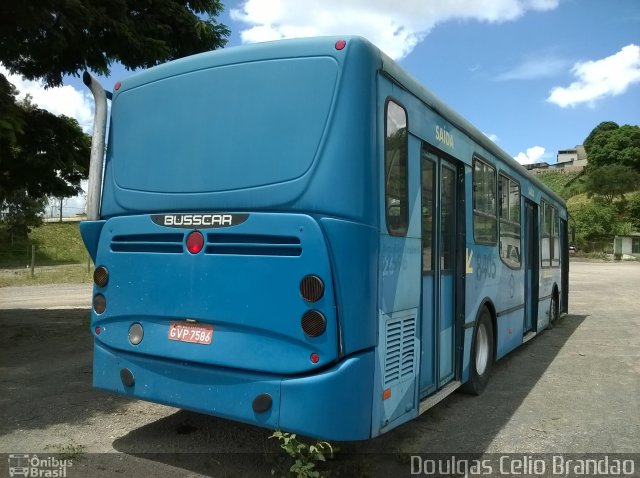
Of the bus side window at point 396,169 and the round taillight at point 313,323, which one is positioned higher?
the bus side window at point 396,169

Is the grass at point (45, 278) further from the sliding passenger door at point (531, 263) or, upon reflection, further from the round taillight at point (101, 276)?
the round taillight at point (101, 276)

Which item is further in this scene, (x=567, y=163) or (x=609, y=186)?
(x=567, y=163)

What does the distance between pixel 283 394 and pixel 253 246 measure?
98 cm

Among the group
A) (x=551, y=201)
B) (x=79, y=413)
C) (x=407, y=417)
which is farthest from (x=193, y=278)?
(x=551, y=201)

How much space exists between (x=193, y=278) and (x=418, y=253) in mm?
1735

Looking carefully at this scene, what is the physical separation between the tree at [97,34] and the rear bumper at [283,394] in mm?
5562

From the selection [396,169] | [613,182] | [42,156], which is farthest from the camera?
[613,182]

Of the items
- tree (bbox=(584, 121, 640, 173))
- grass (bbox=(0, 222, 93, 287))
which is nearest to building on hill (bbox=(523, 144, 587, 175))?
tree (bbox=(584, 121, 640, 173))

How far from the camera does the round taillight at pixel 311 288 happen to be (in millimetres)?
3548

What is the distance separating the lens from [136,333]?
427 cm

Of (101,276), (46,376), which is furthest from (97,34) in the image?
(101,276)

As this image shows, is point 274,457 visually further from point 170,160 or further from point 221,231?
point 170,160

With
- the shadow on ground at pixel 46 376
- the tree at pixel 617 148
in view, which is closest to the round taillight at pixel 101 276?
the shadow on ground at pixel 46 376

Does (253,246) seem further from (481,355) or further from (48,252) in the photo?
(48,252)
